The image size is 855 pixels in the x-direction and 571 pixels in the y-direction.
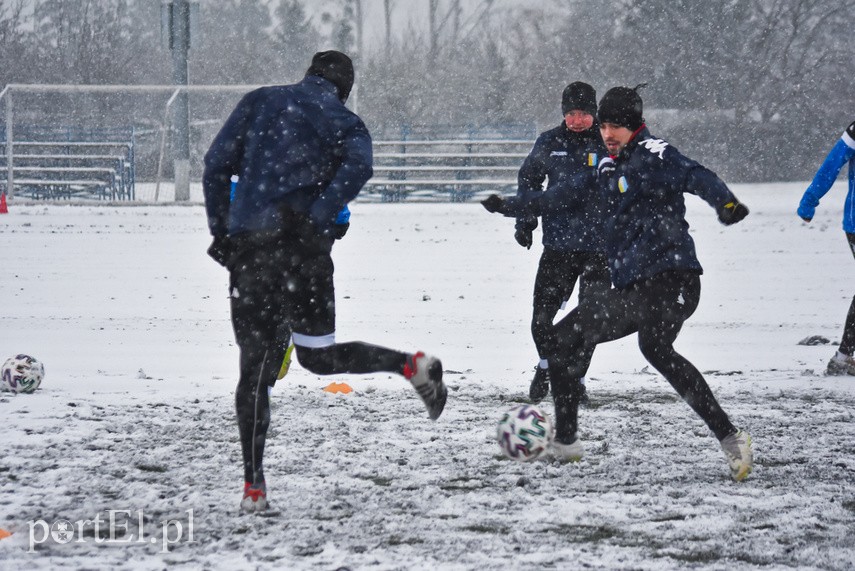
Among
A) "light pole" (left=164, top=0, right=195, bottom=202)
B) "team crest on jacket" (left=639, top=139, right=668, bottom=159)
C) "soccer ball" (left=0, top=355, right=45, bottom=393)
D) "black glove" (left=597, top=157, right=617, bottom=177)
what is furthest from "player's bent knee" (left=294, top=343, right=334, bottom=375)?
"light pole" (left=164, top=0, right=195, bottom=202)

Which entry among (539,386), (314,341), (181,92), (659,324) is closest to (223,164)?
(314,341)

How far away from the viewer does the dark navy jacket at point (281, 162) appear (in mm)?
4105

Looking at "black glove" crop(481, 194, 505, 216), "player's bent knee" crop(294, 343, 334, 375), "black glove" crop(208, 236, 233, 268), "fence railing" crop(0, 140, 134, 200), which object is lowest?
"fence railing" crop(0, 140, 134, 200)

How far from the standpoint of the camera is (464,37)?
48000 millimetres

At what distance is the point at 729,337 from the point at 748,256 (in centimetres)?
597

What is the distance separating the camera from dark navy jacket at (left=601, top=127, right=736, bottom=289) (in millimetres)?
4625

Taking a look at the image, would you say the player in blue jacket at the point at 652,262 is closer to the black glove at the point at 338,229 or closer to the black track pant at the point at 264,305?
the black glove at the point at 338,229

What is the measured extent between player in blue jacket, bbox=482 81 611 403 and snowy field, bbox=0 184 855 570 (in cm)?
67

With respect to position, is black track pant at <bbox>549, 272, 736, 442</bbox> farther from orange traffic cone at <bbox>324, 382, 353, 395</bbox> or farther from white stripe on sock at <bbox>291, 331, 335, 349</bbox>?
orange traffic cone at <bbox>324, 382, 353, 395</bbox>

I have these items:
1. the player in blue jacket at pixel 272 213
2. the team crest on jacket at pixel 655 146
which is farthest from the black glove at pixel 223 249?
the team crest on jacket at pixel 655 146

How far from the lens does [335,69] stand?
14.4 feet

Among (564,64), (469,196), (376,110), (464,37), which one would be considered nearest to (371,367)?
(469,196)

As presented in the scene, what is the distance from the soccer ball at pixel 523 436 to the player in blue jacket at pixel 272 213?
3.65ft

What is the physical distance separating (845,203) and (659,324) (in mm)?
3032
